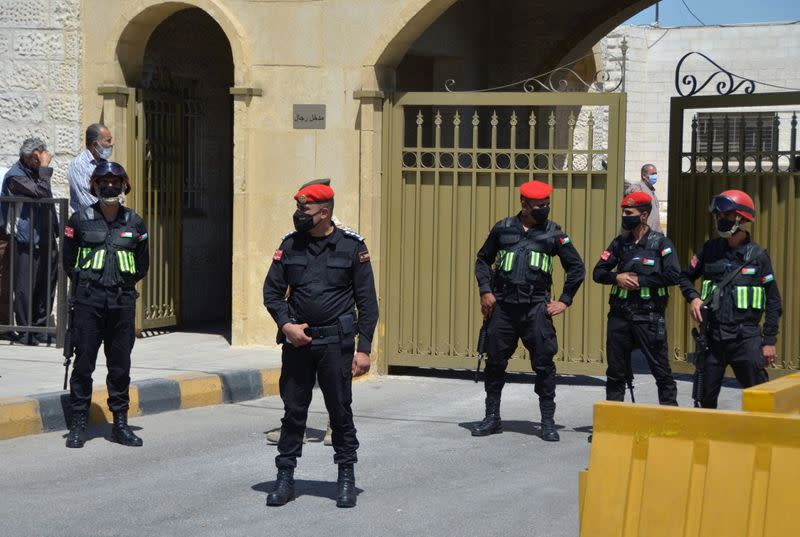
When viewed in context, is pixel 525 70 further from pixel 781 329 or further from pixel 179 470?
pixel 179 470

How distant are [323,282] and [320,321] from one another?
0.68ft

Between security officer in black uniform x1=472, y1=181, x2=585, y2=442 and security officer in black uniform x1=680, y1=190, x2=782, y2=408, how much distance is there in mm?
1096

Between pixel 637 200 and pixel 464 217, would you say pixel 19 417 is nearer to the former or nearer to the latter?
pixel 637 200

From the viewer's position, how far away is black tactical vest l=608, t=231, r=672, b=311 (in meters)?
8.92

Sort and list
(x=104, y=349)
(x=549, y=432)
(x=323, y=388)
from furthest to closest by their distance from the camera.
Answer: (x=549, y=432)
(x=104, y=349)
(x=323, y=388)

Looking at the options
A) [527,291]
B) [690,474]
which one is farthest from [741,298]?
[690,474]

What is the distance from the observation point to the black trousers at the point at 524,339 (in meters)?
9.30

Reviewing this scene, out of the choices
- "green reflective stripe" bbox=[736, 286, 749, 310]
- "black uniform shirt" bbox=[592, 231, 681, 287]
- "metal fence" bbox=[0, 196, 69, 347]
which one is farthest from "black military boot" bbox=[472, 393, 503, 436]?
"metal fence" bbox=[0, 196, 69, 347]

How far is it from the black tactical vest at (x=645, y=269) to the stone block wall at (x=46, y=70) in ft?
20.3

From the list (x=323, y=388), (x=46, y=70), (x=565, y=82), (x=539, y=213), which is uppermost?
(x=46, y=70)

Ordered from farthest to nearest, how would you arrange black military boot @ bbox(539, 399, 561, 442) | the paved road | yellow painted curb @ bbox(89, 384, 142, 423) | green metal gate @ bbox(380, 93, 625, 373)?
green metal gate @ bbox(380, 93, 625, 373) < yellow painted curb @ bbox(89, 384, 142, 423) < black military boot @ bbox(539, 399, 561, 442) < the paved road

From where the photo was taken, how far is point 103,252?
8.65 m

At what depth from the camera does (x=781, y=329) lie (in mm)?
11383

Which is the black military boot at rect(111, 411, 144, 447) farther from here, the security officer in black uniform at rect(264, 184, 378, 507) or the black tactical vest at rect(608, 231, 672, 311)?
the black tactical vest at rect(608, 231, 672, 311)
